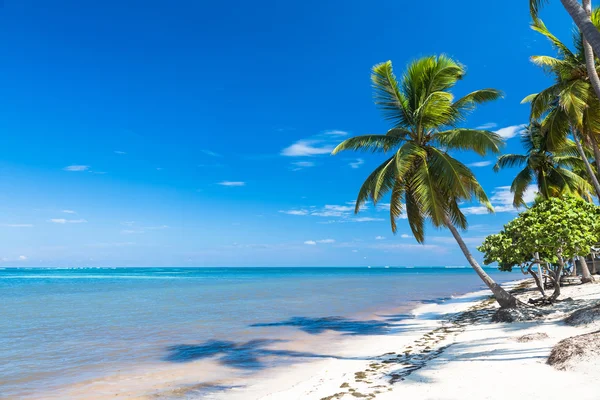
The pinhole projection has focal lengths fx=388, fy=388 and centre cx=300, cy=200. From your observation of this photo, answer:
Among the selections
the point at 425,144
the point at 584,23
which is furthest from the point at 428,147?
the point at 584,23

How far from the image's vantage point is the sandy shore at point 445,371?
6.30 metres

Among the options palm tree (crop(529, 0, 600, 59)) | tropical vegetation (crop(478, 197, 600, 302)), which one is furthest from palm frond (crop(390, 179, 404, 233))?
palm tree (crop(529, 0, 600, 59))

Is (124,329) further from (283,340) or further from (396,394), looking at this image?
(396,394)

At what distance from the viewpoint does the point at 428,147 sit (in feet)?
46.3

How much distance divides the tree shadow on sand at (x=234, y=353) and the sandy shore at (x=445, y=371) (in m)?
1.23

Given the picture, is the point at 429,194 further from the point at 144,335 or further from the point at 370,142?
the point at 144,335

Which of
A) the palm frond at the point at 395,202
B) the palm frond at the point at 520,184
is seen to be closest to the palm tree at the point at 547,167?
the palm frond at the point at 520,184

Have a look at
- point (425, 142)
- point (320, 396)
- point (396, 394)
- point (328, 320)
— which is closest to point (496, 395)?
point (396, 394)

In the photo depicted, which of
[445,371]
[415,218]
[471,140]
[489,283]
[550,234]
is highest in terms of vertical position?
[471,140]

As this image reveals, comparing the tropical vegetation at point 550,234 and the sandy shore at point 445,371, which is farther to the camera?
the tropical vegetation at point 550,234

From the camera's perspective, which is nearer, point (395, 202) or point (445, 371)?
point (445, 371)

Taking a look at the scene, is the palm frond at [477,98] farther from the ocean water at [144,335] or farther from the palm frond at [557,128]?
the ocean water at [144,335]

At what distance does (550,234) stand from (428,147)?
4.78m

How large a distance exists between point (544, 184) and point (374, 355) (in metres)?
18.1
